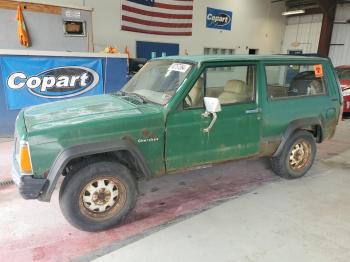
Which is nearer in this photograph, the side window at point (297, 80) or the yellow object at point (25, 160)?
the yellow object at point (25, 160)

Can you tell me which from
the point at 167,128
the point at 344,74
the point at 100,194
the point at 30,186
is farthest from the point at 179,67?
the point at 344,74

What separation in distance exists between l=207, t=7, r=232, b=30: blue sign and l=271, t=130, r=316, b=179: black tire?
11158mm

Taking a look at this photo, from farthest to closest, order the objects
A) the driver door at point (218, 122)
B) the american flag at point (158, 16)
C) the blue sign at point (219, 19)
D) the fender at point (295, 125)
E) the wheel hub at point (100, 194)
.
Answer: the blue sign at point (219, 19) → the american flag at point (158, 16) → the fender at point (295, 125) → the driver door at point (218, 122) → the wheel hub at point (100, 194)

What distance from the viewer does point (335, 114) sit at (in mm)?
4461

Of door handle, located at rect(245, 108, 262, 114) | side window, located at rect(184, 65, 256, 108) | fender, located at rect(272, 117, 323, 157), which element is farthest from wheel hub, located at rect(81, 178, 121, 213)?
fender, located at rect(272, 117, 323, 157)

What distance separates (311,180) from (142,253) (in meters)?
2.83

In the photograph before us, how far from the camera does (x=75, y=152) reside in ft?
8.64

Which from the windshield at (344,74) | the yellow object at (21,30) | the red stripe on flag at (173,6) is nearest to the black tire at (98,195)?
the yellow object at (21,30)

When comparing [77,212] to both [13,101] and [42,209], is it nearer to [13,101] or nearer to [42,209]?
[42,209]

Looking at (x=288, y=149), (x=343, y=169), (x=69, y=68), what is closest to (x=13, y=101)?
(x=69, y=68)

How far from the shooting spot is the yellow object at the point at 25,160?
2.56m

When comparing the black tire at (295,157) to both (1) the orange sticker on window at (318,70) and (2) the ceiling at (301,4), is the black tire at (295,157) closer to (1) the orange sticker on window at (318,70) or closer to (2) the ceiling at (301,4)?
(1) the orange sticker on window at (318,70)

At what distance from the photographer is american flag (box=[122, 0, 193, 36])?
11.2m

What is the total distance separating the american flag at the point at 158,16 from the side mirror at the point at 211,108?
9126 mm
